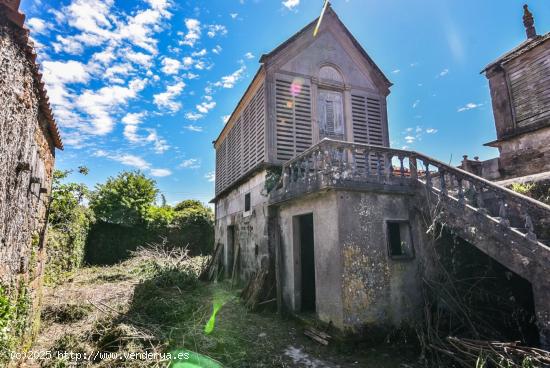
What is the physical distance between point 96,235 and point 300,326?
15.2 meters

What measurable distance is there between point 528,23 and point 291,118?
1200 centimetres

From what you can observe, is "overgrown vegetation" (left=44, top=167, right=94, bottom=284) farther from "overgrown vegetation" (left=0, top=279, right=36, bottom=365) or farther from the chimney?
the chimney

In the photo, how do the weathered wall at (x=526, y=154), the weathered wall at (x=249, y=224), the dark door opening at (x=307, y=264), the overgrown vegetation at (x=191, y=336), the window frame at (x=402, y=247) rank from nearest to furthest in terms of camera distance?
1. the overgrown vegetation at (x=191, y=336)
2. the window frame at (x=402, y=247)
3. the dark door opening at (x=307, y=264)
4. the weathered wall at (x=249, y=224)
5. the weathered wall at (x=526, y=154)

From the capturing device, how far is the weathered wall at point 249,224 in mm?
9530

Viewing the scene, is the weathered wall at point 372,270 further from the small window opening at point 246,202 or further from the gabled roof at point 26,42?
the gabled roof at point 26,42

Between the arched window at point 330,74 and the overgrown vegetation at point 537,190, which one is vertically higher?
the arched window at point 330,74

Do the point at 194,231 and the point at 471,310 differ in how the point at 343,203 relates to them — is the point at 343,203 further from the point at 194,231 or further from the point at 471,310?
the point at 194,231

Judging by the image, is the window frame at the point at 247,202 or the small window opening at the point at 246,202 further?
the small window opening at the point at 246,202

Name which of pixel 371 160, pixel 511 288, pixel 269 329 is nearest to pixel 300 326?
pixel 269 329

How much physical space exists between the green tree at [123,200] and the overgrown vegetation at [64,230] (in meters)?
3.69

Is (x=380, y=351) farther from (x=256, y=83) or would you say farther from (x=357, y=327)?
(x=256, y=83)

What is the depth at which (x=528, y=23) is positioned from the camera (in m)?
12.7

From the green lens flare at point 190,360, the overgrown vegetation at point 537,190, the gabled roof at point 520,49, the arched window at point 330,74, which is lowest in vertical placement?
the green lens flare at point 190,360

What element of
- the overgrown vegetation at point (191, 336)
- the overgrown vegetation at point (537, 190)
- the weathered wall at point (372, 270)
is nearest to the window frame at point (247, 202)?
the overgrown vegetation at point (191, 336)
